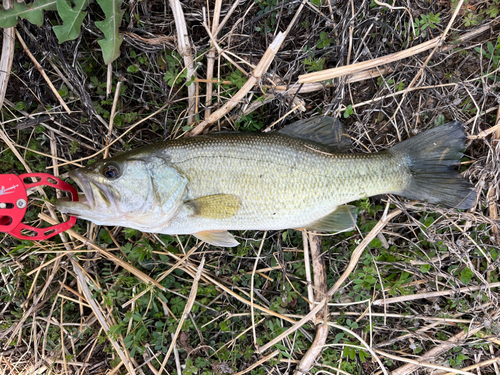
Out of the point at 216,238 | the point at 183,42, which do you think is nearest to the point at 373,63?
the point at 183,42

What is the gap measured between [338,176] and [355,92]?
843mm

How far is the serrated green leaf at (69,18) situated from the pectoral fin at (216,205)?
1.57 meters

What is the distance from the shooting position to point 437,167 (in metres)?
2.45

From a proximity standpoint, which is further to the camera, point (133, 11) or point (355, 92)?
point (355, 92)

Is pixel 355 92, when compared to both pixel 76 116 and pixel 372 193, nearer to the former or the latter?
pixel 372 193

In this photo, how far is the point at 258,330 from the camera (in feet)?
9.26

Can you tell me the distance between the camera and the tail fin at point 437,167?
2.43 m

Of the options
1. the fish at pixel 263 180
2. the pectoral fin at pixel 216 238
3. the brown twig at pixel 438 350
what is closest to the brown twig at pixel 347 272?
the fish at pixel 263 180

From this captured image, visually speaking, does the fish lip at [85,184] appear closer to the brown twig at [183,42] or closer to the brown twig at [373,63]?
the brown twig at [183,42]

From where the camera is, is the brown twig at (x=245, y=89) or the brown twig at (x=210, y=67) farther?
the brown twig at (x=210, y=67)

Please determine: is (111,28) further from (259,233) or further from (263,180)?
(259,233)

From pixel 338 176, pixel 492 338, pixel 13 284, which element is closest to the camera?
pixel 338 176

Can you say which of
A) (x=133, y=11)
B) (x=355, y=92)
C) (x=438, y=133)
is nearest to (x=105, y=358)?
(x=133, y=11)

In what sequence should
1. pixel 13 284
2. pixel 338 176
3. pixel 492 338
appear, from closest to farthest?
pixel 338 176 < pixel 492 338 < pixel 13 284
